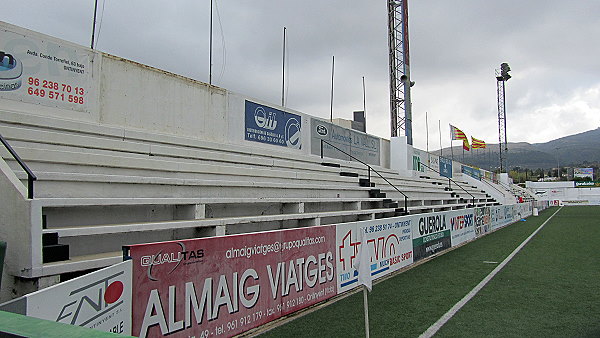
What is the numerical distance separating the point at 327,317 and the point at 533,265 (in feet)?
25.9

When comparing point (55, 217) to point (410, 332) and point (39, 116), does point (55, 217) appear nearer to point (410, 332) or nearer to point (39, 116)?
point (39, 116)

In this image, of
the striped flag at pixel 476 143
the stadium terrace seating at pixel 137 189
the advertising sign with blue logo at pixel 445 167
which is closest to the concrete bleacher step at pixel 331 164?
the stadium terrace seating at pixel 137 189

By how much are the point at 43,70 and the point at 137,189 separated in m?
2.55

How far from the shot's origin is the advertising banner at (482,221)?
64.5ft

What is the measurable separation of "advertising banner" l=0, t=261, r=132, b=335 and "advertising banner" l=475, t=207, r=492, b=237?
18020 mm

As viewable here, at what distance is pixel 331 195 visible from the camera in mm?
12945

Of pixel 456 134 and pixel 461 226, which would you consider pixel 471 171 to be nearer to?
pixel 456 134

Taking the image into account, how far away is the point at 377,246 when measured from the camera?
9680 millimetres

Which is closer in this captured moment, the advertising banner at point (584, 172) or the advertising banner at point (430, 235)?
the advertising banner at point (430, 235)

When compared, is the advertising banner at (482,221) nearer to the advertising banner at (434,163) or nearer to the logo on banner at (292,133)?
the advertising banner at (434,163)

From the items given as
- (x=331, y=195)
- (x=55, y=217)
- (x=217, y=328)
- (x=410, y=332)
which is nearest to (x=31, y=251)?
(x=55, y=217)

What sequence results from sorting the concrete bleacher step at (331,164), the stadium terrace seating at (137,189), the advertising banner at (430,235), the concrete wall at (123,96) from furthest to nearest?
the concrete bleacher step at (331,164) < the advertising banner at (430,235) < the concrete wall at (123,96) < the stadium terrace seating at (137,189)

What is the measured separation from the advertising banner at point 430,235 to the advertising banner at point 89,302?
923 cm

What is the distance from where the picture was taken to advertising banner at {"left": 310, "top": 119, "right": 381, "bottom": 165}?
15630 millimetres
